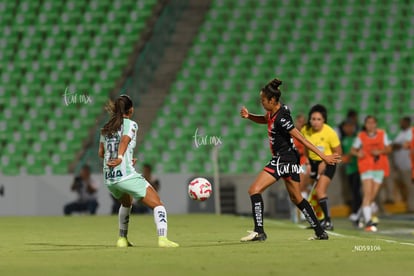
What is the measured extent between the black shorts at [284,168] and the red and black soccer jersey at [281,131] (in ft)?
0.24

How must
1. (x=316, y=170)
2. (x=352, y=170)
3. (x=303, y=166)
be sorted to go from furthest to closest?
(x=352, y=170), (x=303, y=166), (x=316, y=170)

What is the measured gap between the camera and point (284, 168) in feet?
41.2

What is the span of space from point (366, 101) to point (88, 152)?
7.11 meters

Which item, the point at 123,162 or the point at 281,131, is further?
the point at 281,131

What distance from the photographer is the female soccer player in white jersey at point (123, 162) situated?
447 inches

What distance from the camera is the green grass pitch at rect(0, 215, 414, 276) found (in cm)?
898

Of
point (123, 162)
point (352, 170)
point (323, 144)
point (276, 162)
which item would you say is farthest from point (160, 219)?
point (352, 170)

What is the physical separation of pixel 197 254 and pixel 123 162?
149 cm

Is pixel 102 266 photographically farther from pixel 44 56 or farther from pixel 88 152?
pixel 44 56

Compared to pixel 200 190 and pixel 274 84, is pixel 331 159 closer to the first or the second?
pixel 274 84

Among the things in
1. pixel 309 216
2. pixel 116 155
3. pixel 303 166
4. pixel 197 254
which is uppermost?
pixel 303 166

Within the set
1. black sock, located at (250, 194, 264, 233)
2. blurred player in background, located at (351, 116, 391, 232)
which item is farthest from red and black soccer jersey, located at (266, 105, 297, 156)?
blurred player in background, located at (351, 116, 391, 232)

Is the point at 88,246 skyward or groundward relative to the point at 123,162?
groundward

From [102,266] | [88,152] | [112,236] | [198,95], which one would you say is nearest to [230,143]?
[198,95]
